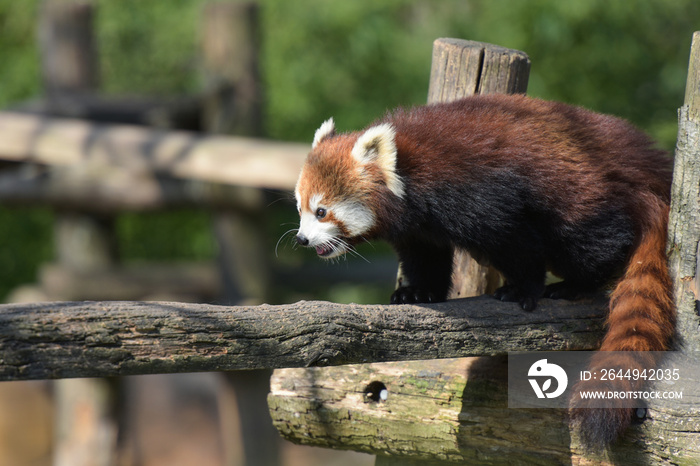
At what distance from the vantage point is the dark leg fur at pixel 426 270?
A: 2764 mm

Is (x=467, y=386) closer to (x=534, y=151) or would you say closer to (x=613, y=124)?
(x=534, y=151)

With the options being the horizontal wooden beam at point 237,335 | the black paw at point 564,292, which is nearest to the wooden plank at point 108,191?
the black paw at point 564,292

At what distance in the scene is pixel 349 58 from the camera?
23.0ft

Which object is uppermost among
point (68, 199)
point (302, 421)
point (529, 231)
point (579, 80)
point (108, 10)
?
point (108, 10)

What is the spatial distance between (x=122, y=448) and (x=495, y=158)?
161 inches

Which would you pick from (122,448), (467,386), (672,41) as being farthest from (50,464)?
(672,41)

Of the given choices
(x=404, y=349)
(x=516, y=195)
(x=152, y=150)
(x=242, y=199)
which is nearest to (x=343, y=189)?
(x=516, y=195)

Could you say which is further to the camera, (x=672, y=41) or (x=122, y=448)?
(x=672, y=41)

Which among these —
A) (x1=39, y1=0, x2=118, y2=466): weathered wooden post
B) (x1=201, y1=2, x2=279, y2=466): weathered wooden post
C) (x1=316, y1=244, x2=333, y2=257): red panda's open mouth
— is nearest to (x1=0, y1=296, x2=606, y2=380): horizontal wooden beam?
(x1=316, y1=244, x2=333, y2=257): red panda's open mouth

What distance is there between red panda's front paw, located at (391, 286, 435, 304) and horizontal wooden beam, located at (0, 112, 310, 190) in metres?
1.81

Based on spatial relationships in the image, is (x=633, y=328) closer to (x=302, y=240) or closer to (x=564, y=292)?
(x=564, y=292)

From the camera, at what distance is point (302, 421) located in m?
2.59

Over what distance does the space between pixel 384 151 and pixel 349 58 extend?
15.5 feet

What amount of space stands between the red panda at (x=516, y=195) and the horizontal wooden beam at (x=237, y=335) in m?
0.25
